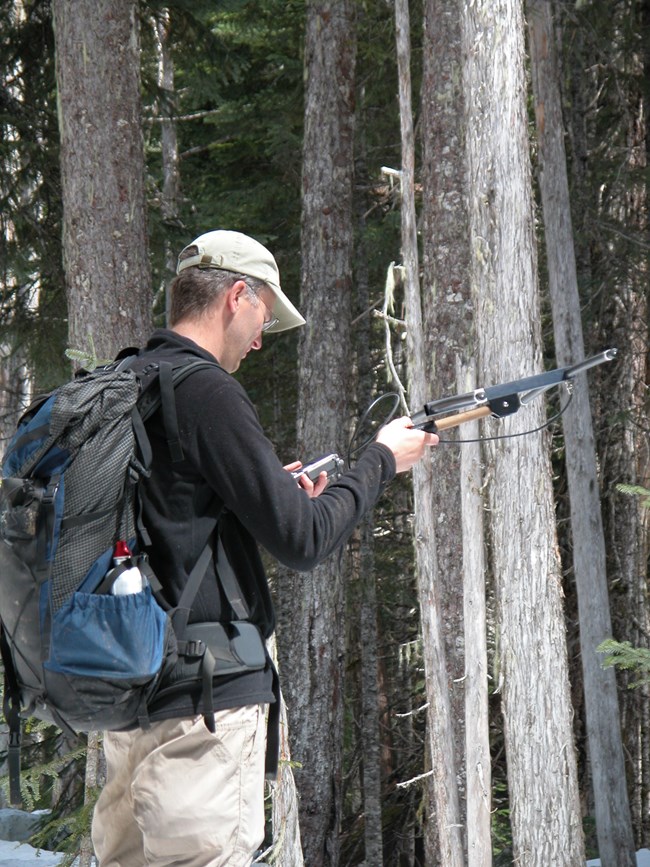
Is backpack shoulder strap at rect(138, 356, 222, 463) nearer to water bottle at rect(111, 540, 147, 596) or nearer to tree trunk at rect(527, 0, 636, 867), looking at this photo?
water bottle at rect(111, 540, 147, 596)

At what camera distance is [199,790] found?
7.98 ft

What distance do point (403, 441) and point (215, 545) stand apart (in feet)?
2.11

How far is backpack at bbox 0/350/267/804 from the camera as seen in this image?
2.31 meters

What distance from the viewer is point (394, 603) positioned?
42.5 ft

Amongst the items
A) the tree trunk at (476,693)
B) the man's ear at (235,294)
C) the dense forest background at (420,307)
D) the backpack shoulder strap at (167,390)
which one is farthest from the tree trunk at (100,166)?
the backpack shoulder strap at (167,390)

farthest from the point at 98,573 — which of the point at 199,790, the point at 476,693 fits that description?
Result: the point at 476,693

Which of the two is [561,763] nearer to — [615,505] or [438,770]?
[438,770]

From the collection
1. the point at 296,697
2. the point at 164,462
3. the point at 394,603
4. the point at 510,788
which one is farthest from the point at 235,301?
the point at 394,603

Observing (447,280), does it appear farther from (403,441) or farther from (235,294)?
(235,294)

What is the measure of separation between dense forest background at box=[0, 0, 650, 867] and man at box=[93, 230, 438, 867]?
2.20m

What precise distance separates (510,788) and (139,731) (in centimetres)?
406

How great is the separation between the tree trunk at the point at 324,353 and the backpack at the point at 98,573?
8192 millimetres

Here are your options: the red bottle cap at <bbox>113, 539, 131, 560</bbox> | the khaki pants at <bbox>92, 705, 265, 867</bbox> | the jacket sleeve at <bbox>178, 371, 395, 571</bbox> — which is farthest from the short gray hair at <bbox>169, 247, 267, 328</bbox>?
the khaki pants at <bbox>92, 705, 265, 867</bbox>

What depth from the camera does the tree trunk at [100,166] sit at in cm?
682
